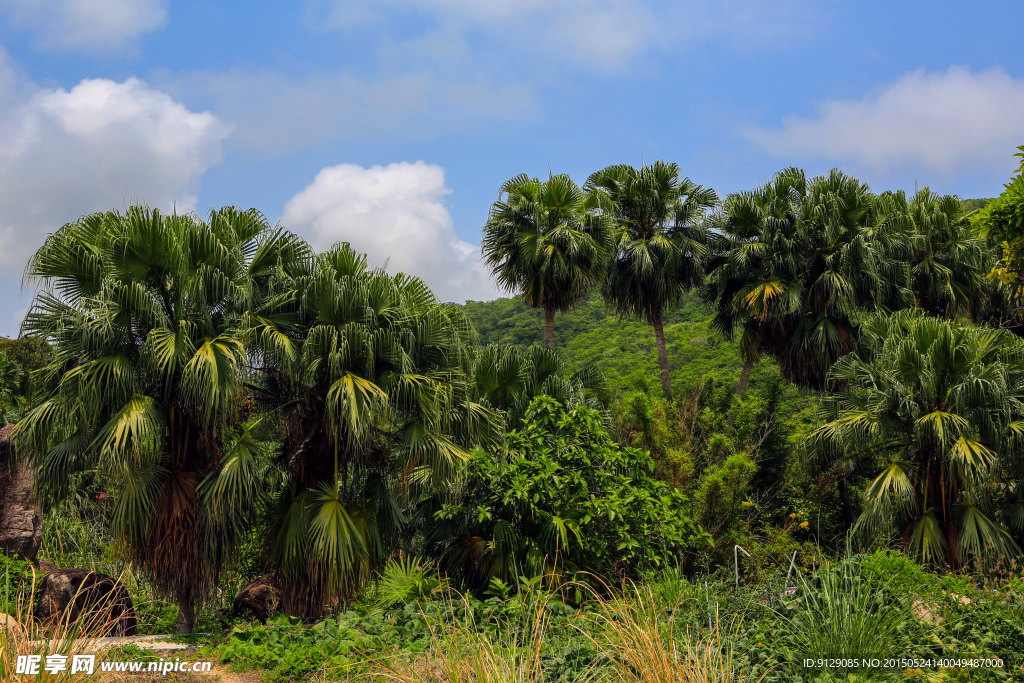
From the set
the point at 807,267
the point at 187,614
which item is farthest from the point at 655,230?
the point at 187,614

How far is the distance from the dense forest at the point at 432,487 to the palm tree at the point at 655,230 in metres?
5.45

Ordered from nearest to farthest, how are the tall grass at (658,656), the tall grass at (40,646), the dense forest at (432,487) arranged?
1. the tall grass at (40,646)
2. the tall grass at (658,656)
3. the dense forest at (432,487)

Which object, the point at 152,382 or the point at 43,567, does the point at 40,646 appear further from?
the point at 43,567

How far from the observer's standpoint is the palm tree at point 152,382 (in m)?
8.68

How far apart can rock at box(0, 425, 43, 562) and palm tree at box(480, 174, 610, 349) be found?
10654 mm

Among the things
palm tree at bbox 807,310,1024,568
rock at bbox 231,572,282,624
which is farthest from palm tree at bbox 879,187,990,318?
rock at bbox 231,572,282,624

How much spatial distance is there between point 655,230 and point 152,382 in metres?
15.0

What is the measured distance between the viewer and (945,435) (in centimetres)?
1180

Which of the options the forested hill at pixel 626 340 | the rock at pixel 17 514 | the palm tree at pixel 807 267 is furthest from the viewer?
the forested hill at pixel 626 340

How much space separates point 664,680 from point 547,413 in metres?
6.70

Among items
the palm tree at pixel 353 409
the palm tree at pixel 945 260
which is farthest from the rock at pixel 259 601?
the palm tree at pixel 945 260

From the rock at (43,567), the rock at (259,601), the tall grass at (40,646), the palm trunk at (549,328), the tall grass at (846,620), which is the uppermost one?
the palm trunk at (549,328)

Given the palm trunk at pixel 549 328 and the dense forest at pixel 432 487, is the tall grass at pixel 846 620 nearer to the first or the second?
the dense forest at pixel 432 487

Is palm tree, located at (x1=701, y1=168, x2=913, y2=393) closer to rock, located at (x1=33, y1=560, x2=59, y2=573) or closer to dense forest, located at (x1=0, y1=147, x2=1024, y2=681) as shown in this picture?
dense forest, located at (x1=0, y1=147, x2=1024, y2=681)
